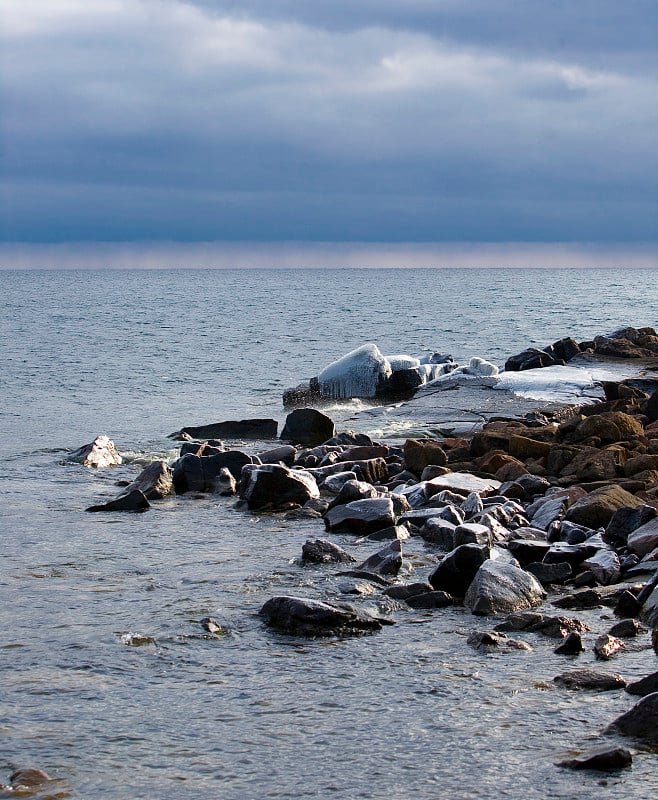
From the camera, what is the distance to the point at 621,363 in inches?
987

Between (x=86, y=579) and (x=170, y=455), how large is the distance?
7456 mm

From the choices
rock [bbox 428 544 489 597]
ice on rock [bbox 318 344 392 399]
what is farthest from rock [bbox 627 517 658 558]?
ice on rock [bbox 318 344 392 399]

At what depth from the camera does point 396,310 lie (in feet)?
261

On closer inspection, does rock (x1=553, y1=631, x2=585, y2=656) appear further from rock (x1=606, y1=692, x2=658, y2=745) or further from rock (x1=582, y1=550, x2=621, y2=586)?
rock (x1=582, y1=550, x2=621, y2=586)

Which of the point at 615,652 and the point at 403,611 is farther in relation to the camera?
the point at 403,611

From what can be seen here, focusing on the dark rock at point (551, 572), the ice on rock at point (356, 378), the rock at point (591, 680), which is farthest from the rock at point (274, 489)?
the ice on rock at point (356, 378)

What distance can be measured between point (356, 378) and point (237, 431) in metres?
5.96

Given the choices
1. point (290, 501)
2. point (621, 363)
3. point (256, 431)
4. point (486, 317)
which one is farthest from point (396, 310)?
point (290, 501)

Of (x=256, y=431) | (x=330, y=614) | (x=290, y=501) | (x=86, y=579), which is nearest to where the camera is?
(x=330, y=614)

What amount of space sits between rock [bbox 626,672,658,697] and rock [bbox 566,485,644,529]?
3783 mm

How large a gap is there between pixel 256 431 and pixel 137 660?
446 inches

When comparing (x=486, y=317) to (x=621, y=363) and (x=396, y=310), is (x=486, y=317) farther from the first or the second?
(x=621, y=363)

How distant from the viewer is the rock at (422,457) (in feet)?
42.8

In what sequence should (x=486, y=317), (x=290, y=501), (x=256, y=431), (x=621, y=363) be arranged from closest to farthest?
(x=290, y=501), (x=256, y=431), (x=621, y=363), (x=486, y=317)
